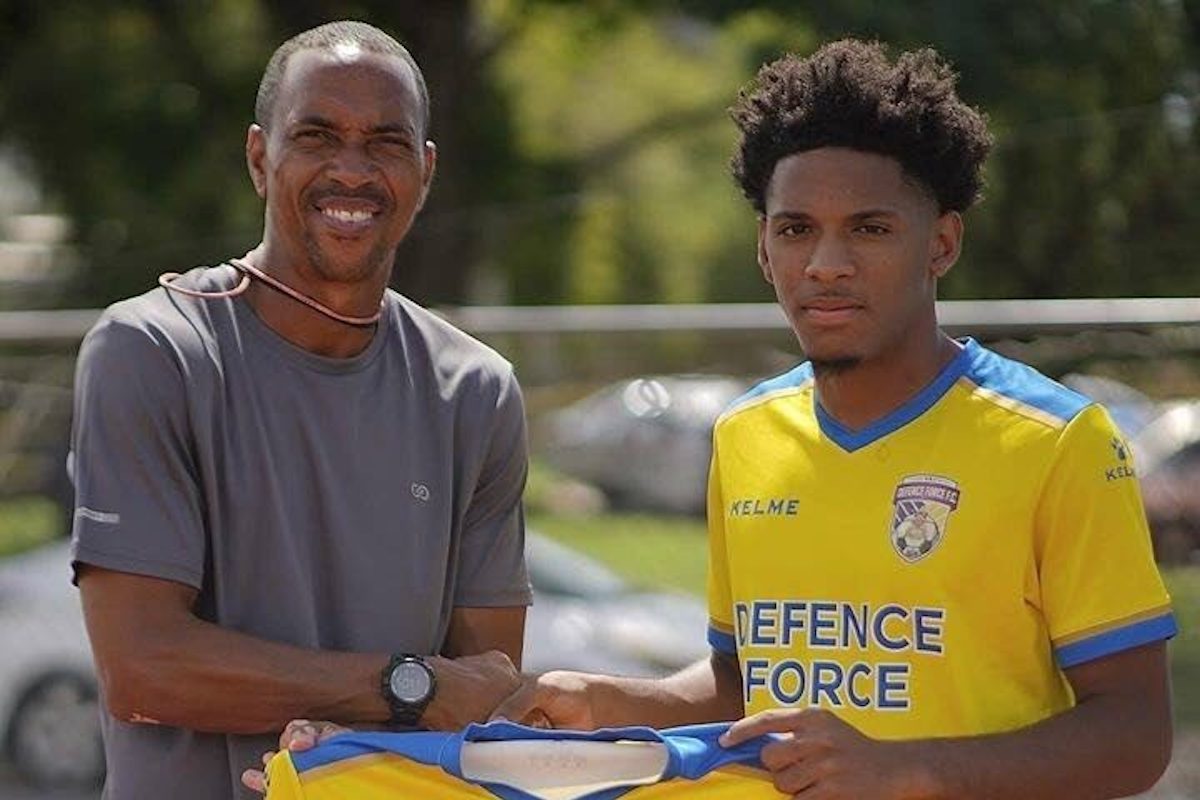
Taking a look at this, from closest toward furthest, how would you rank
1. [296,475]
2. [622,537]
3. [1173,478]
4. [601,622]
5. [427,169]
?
1. [296,475]
2. [427,169]
3. [1173,478]
4. [601,622]
5. [622,537]

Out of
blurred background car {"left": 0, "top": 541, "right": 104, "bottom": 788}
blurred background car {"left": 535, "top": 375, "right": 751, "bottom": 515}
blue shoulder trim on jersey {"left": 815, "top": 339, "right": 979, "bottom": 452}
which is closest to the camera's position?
blue shoulder trim on jersey {"left": 815, "top": 339, "right": 979, "bottom": 452}

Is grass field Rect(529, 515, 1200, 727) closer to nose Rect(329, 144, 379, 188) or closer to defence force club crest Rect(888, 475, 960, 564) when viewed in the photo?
nose Rect(329, 144, 379, 188)

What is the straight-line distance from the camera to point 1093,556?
10.6ft

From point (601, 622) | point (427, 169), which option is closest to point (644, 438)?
point (601, 622)

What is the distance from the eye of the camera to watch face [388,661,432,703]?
11.5ft

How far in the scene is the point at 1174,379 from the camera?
24.6ft

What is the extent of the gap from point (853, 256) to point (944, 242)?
0.21m

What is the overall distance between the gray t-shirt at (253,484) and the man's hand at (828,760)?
0.76 metres

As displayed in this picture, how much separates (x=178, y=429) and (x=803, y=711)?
108 cm

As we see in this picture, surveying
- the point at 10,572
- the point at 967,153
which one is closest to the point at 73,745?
the point at 10,572

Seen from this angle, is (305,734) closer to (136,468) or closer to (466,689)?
(466,689)

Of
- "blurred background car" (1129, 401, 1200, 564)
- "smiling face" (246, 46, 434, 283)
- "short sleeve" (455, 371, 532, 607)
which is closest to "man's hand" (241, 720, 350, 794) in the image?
"short sleeve" (455, 371, 532, 607)

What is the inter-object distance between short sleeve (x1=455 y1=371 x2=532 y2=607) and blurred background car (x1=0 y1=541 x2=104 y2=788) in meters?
5.07

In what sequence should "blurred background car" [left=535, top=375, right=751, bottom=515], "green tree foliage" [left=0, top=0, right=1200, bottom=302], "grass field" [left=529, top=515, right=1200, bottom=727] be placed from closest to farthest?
"blurred background car" [left=535, top=375, right=751, bottom=515], "green tree foliage" [left=0, top=0, right=1200, bottom=302], "grass field" [left=529, top=515, right=1200, bottom=727]
